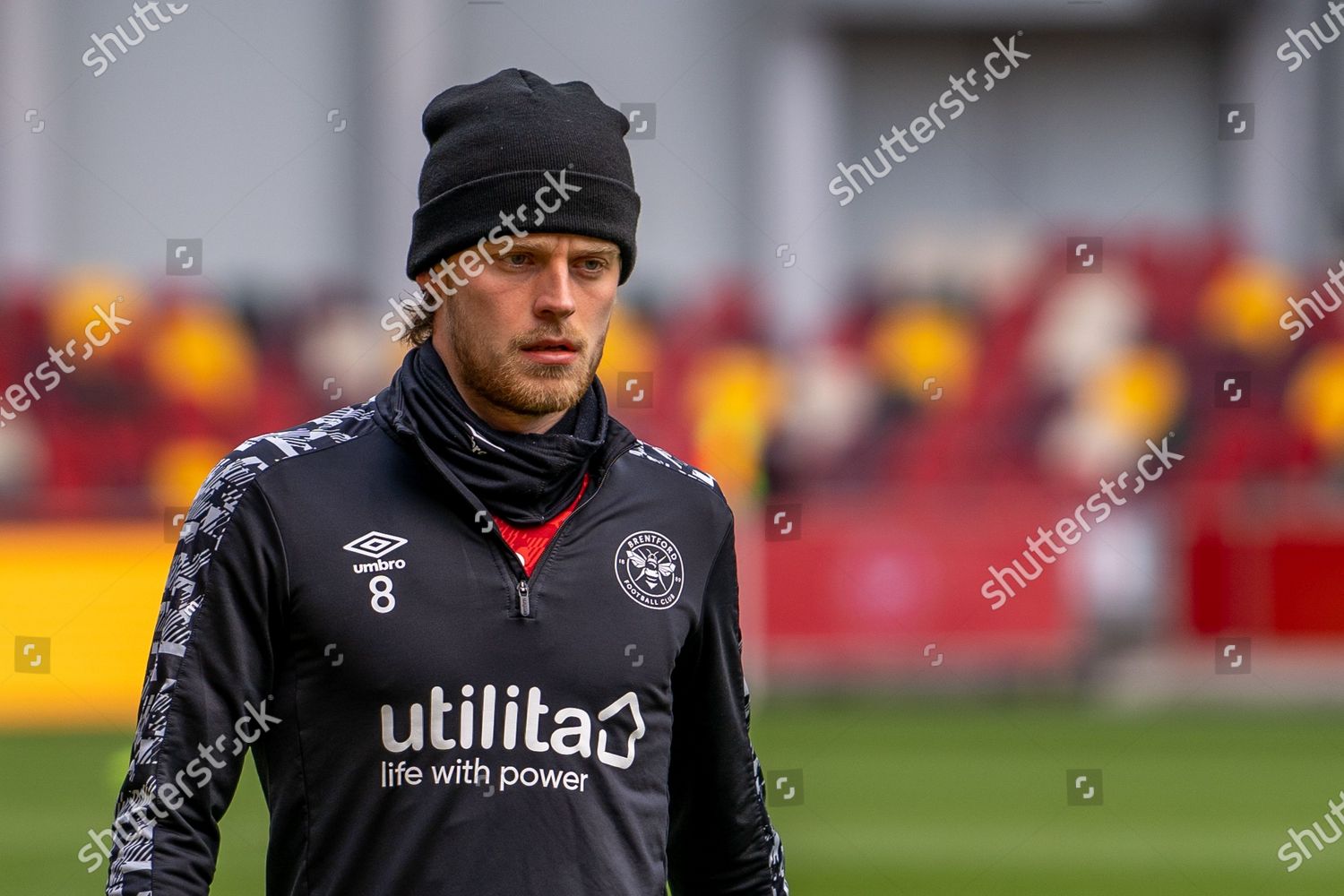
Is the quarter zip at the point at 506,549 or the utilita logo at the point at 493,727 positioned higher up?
the quarter zip at the point at 506,549

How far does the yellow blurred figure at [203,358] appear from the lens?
18969mm

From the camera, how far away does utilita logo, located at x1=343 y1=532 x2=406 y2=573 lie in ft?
8.04

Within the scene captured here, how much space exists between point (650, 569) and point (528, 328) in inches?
13.8

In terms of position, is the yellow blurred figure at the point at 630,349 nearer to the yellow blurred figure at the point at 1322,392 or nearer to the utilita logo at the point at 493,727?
the yellow blurred figure at the point at 1322,392

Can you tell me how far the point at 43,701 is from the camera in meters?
12.8

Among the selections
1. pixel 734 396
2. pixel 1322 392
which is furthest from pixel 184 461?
pixel 1322 392

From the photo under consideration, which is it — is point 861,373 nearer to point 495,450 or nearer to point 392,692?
point 495,450

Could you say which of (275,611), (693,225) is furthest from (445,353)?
(693,225)

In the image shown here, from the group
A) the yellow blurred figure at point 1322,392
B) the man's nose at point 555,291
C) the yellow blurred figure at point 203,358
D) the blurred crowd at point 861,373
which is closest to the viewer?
the man's nose at point 555,291

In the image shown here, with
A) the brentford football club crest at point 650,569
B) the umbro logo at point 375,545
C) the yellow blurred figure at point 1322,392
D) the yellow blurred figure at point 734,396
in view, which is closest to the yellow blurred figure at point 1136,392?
the yellow blurred figure at point 1322,392

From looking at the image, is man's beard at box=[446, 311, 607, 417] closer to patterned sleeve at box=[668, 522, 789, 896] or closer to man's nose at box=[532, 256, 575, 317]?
man's nose at box=[532, 256, 575, 317]

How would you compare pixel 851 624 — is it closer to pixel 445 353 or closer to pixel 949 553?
pixel 949 553

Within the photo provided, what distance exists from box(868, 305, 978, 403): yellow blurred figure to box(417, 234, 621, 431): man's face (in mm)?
16878

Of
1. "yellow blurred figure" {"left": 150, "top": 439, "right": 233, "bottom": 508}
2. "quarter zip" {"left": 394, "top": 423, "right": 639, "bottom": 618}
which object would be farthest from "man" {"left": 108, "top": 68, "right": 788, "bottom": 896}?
"yellow blurred figure" {"left": 150, "top": 439, "right": 233, "bottom": 508}
